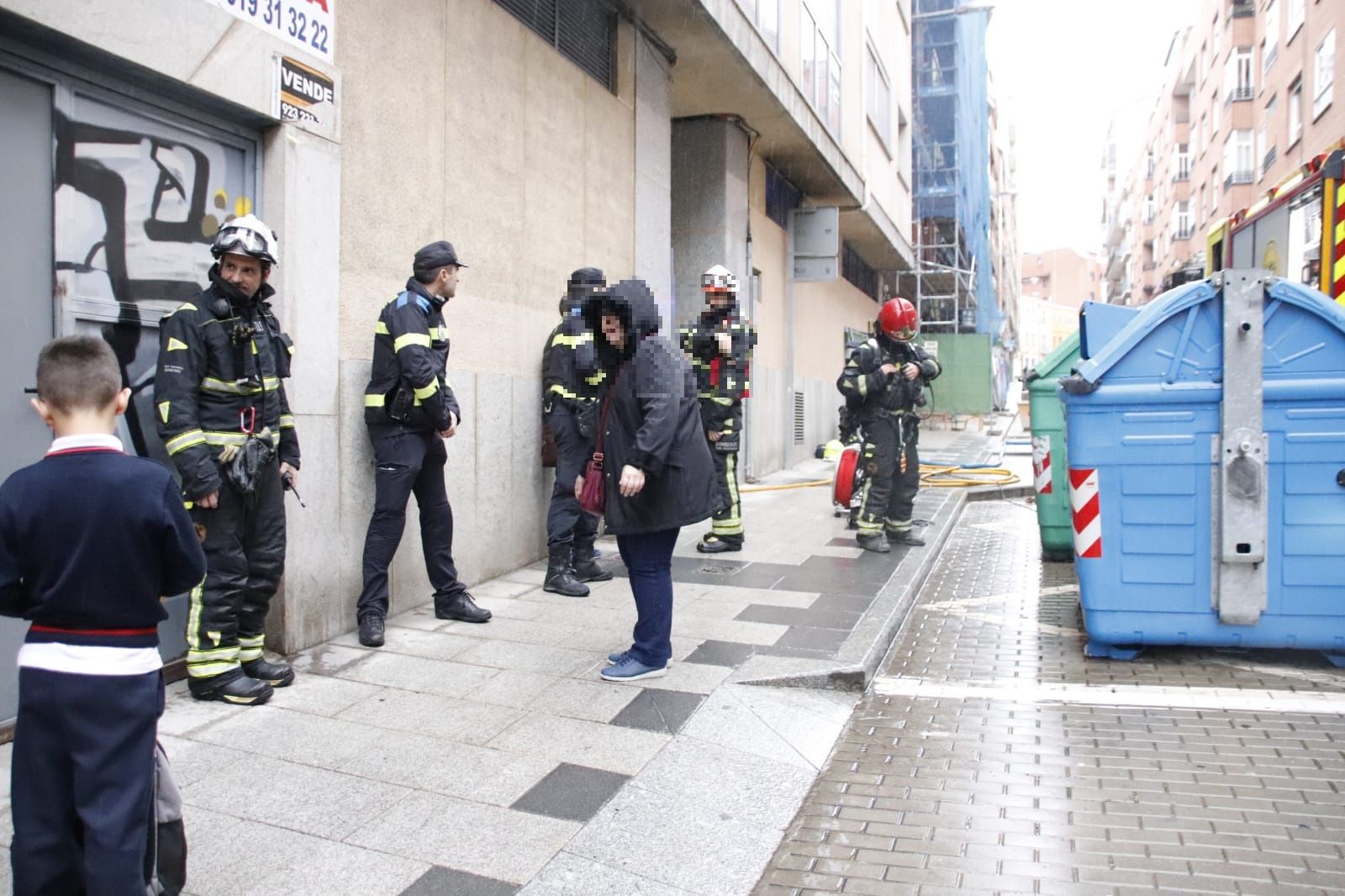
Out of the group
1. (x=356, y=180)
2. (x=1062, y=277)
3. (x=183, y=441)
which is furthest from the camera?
(x=1062, y=277)

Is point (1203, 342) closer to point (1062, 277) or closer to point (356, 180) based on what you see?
point (356, 180)

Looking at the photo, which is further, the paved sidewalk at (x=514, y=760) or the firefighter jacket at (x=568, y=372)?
the firefighter jacket at (x=568, y=372)

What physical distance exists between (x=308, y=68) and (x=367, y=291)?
1.12 m

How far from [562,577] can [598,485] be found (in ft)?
6.00

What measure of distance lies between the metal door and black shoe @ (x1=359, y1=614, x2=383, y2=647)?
5.13 feet

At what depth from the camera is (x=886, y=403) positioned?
7578 millimetres

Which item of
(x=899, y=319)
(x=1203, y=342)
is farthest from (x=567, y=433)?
(x=1203, y=342)

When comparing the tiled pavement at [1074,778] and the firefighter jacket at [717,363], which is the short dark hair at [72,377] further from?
the firefighter jacket at [717,363]

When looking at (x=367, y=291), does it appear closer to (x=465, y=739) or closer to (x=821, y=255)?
(x=465, y=739)

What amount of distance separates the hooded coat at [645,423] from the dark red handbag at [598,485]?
39 mm

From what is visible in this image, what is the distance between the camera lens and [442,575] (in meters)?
5.48

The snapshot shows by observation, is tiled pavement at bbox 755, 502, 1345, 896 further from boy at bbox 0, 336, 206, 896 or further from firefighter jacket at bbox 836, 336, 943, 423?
firefighter jacket at bbox 836, 336, 943, 423

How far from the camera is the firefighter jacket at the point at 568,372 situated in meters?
6.19

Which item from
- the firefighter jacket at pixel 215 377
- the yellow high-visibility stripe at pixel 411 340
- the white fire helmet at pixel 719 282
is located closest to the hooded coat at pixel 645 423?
the yellow high-visibility stripe at pixel 411 340
